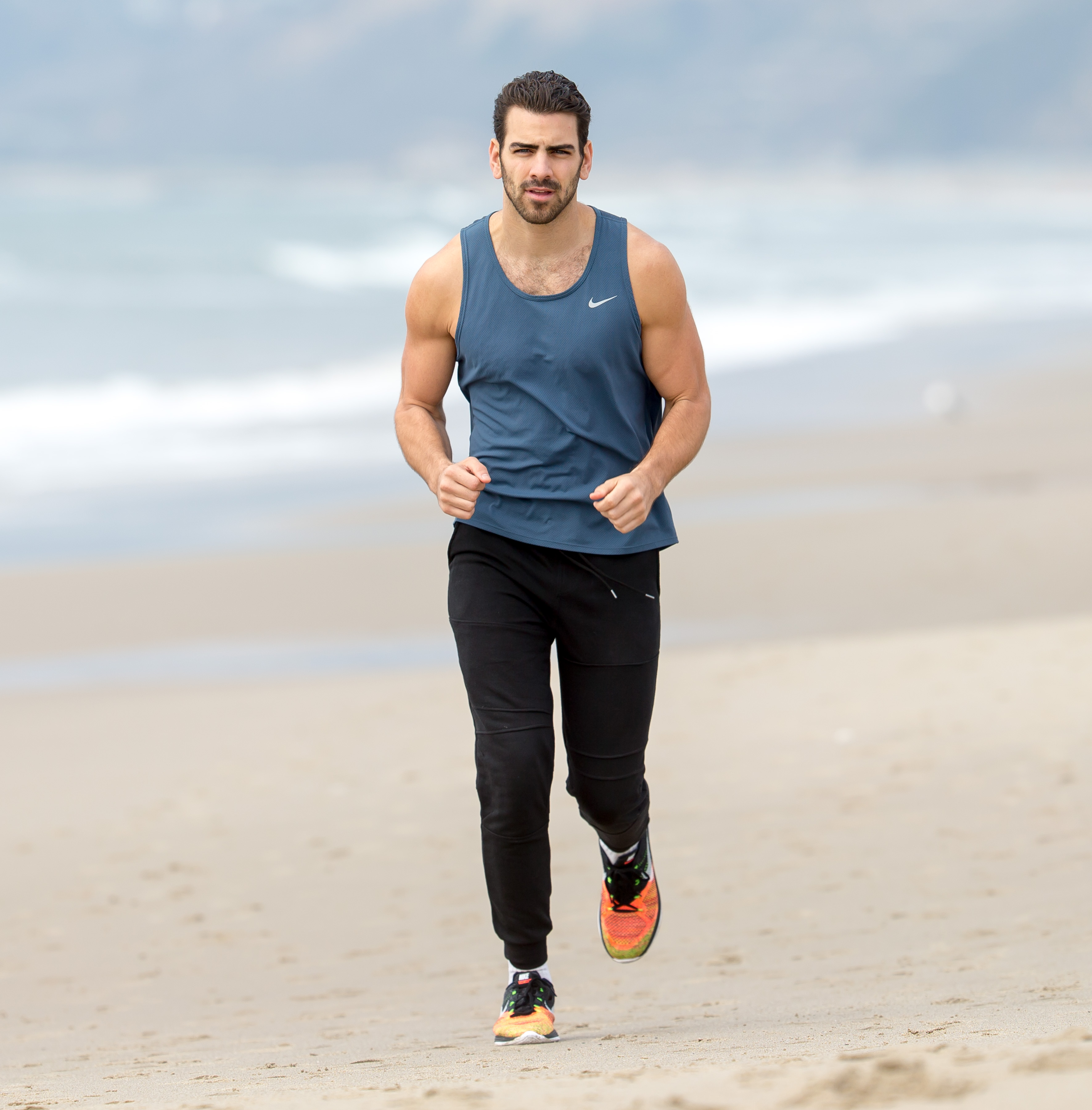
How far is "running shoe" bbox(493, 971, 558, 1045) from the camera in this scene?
3.66 metres

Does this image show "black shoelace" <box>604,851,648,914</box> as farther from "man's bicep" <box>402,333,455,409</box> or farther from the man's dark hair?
the man's dark hair

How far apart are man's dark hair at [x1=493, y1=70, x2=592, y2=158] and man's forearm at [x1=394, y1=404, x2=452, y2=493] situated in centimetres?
64

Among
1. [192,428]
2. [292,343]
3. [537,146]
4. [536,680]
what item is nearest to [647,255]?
[537,146]

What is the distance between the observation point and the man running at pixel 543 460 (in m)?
3.63

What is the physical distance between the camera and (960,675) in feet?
24.6

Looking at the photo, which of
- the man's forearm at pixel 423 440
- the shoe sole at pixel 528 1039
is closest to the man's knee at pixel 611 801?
the shoe sole at pixel 528 1039

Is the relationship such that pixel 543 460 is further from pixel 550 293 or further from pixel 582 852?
pixel 582 852

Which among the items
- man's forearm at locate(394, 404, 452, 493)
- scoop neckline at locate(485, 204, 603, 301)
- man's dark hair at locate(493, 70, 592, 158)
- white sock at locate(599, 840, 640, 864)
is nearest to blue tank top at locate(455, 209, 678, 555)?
scoop neckline at locate(485, 204, 603, 301)

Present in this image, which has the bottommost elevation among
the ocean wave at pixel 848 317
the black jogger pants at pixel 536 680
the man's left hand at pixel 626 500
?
the black jogger pants at pixel 536 680

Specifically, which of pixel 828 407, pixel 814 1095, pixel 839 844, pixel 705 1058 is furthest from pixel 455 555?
pixel 828 407

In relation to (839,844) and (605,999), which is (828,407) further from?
(605,999)

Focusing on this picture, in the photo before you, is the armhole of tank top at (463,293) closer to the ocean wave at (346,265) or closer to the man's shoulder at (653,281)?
the man's shoulder at (653,281)

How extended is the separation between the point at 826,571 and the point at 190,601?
391 centimetres

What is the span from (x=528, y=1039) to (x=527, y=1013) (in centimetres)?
8
